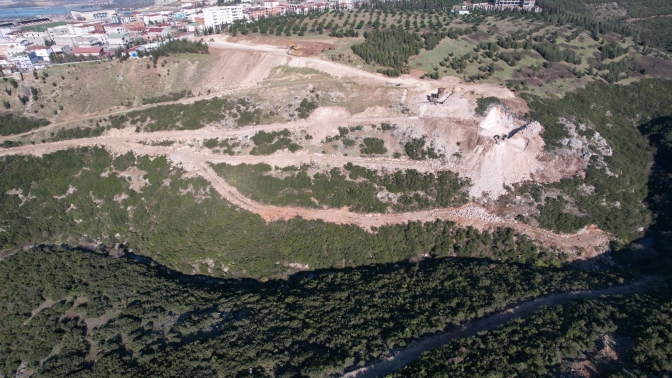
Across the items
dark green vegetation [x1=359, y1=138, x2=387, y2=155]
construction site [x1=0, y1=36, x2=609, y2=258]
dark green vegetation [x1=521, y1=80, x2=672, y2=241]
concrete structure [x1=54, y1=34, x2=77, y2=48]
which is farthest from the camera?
concrete structure [x1=54, y1=34, x2=77, y2=48]

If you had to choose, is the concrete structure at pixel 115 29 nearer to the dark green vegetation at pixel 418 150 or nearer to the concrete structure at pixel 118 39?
the concrete structure at pixel 118 39

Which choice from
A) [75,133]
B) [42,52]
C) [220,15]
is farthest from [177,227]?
[220,15]

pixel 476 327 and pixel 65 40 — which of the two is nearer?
pixel 476 327

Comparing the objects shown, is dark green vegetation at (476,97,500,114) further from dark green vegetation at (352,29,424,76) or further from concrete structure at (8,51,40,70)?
concrete structure at (8,51,40,70)

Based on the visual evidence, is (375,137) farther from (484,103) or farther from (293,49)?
(293,49)

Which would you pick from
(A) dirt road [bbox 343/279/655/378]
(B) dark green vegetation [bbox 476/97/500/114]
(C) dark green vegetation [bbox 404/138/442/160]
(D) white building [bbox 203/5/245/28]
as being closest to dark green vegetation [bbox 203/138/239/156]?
(C) dark green vegetation [bbox 404/138/442/160]

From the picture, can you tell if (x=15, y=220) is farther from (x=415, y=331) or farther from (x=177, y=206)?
(x=415, y=331)
